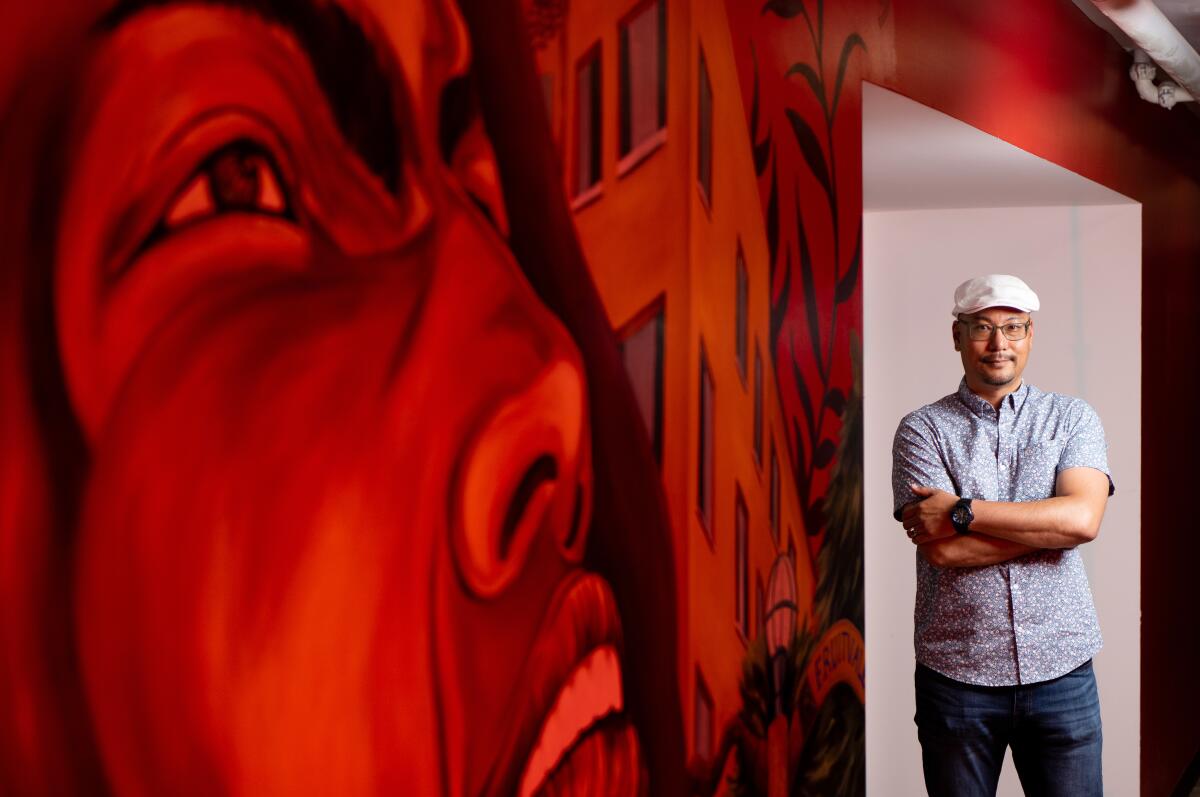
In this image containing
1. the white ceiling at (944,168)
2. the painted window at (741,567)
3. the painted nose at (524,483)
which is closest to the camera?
the painted nose at (524,483)

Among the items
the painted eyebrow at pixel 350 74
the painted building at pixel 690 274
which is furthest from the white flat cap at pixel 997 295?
the painted eyebrow at pixel 350 74

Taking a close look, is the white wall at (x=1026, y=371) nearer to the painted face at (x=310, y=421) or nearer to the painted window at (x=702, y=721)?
the painted window at (x=702, y=721)

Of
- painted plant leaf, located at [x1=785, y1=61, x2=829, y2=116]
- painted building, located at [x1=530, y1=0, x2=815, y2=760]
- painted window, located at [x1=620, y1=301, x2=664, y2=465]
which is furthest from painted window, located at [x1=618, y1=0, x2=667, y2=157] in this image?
painted plant leaf, located at [x1=785, y1=61, x2=829, y2=116]

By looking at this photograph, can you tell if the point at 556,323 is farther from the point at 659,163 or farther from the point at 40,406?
the point at 40,406

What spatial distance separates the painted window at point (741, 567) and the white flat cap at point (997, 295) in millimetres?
1118

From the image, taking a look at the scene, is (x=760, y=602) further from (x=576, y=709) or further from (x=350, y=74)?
(x=350, y=74)

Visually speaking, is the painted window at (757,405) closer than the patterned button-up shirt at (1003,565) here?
Yes

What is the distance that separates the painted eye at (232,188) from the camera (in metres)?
1.19

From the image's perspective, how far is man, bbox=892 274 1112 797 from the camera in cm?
308

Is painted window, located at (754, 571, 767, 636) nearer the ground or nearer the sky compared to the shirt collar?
nearer the ground

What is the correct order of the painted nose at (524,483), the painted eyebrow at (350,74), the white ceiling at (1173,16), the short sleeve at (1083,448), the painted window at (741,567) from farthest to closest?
the white ceiling at (1173,16) → the short sleeve at (1083,448) → the painted window at (741,567) → the painted nose at (524,483) → the painted eyebrow at (350,74)

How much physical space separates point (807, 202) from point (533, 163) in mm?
1151

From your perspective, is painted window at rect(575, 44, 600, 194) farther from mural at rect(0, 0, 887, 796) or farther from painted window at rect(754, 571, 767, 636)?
painted window at rect(754, 571, 767, 636)

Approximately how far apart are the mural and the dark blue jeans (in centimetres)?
82
